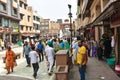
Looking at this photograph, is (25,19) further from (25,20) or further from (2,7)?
(2,7)

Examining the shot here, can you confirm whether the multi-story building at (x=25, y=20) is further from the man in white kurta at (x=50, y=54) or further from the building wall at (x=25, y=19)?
the man in white kurta at (x=50, y=54)

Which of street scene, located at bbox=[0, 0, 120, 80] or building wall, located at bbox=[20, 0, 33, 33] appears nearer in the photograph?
street scene, located at bbox=[0, 0, 120, 80]

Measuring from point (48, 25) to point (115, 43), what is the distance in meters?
114

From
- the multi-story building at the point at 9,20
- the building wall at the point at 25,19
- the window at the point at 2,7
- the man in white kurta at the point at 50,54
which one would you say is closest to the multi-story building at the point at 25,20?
the building wall at the point at 25,19

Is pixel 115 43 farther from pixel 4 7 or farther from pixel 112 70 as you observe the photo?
pixel 4 7

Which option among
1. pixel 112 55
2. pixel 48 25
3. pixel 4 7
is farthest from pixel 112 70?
pixel 48 25

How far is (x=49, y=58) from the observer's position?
14.2 meters

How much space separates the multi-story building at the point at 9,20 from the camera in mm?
52706

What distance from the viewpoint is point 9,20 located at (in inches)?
2313

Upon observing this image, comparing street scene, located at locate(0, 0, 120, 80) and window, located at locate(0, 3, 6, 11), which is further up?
window, located at locate(0, 3, 6, 11)

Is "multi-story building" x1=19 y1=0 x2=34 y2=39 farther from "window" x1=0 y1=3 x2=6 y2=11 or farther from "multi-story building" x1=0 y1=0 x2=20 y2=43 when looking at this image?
"window" x1=0 y1=3 x2=6 y2=11

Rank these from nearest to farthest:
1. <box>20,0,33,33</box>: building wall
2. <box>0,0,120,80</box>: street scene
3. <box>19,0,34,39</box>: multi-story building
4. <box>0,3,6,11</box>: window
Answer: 1. <box>0,0,120,80</box>: street scene
2. <box>0,3,6,11</box>: window
3. <box>19,0,34,39</box>: multi-story building
4. <box>20,0,33,33</box>: building wall

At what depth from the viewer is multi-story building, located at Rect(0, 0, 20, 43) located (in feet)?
173

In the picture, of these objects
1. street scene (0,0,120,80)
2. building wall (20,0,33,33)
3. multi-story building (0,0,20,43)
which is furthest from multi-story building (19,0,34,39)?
street scene (0,0,120,80)
